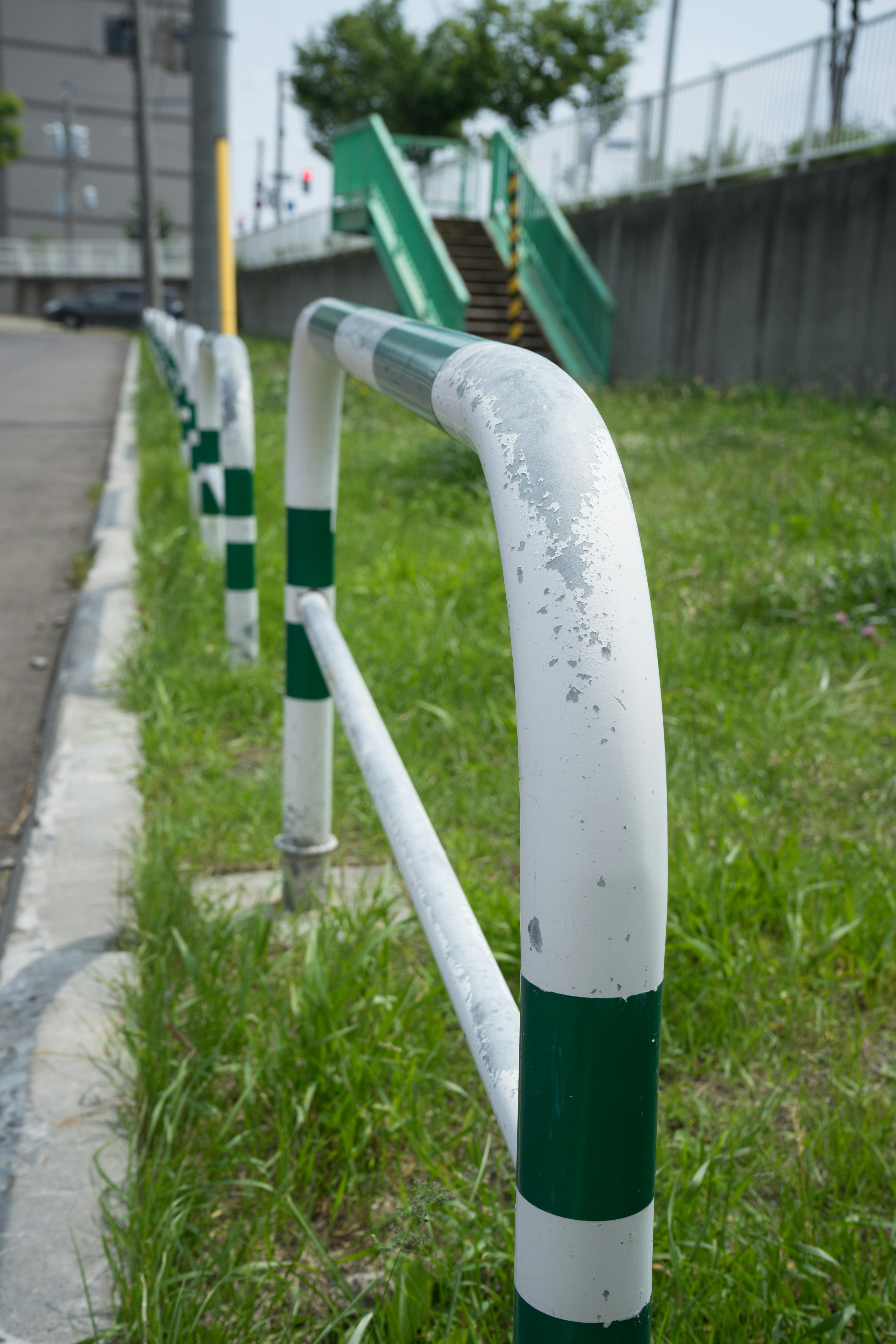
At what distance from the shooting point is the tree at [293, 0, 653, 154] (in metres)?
40.1

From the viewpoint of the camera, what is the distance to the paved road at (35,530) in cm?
354

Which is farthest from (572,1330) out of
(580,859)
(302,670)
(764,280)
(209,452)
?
(764,280)

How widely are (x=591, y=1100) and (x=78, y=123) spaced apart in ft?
238

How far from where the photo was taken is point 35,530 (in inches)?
265

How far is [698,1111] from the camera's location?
1.71m

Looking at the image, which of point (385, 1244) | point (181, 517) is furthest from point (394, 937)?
point (181, 517)

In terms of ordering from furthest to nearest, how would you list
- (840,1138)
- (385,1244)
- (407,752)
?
(407,752) < (840,1138) < (385,1244)

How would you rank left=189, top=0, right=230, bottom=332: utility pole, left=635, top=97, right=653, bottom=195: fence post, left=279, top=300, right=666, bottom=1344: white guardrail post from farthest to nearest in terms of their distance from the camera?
left=635, top=97, right=653, bottom=195: fence post → left=189, top=0, right=230, bottom=332: utility pole → left=279, top=300, right=666, bottom=1344: white guardrail post

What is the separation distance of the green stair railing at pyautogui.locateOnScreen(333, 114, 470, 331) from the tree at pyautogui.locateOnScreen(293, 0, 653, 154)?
1090 inches

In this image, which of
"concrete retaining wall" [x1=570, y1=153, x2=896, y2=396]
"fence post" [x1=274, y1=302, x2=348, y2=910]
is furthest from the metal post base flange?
"concrete retaining wall" [x1=570, y1=153, x2=896, y2=396]

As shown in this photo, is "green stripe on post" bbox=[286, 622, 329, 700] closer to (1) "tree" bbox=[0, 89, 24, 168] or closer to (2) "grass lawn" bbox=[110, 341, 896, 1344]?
(2) "grass lawn" bbox=[110, 341, 896, 1344]

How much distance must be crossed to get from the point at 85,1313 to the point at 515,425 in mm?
1173

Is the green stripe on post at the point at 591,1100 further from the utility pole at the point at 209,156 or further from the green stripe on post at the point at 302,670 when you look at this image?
the utility pole at the point at 209,156

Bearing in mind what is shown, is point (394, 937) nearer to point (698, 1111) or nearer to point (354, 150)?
point (698, 1111)
